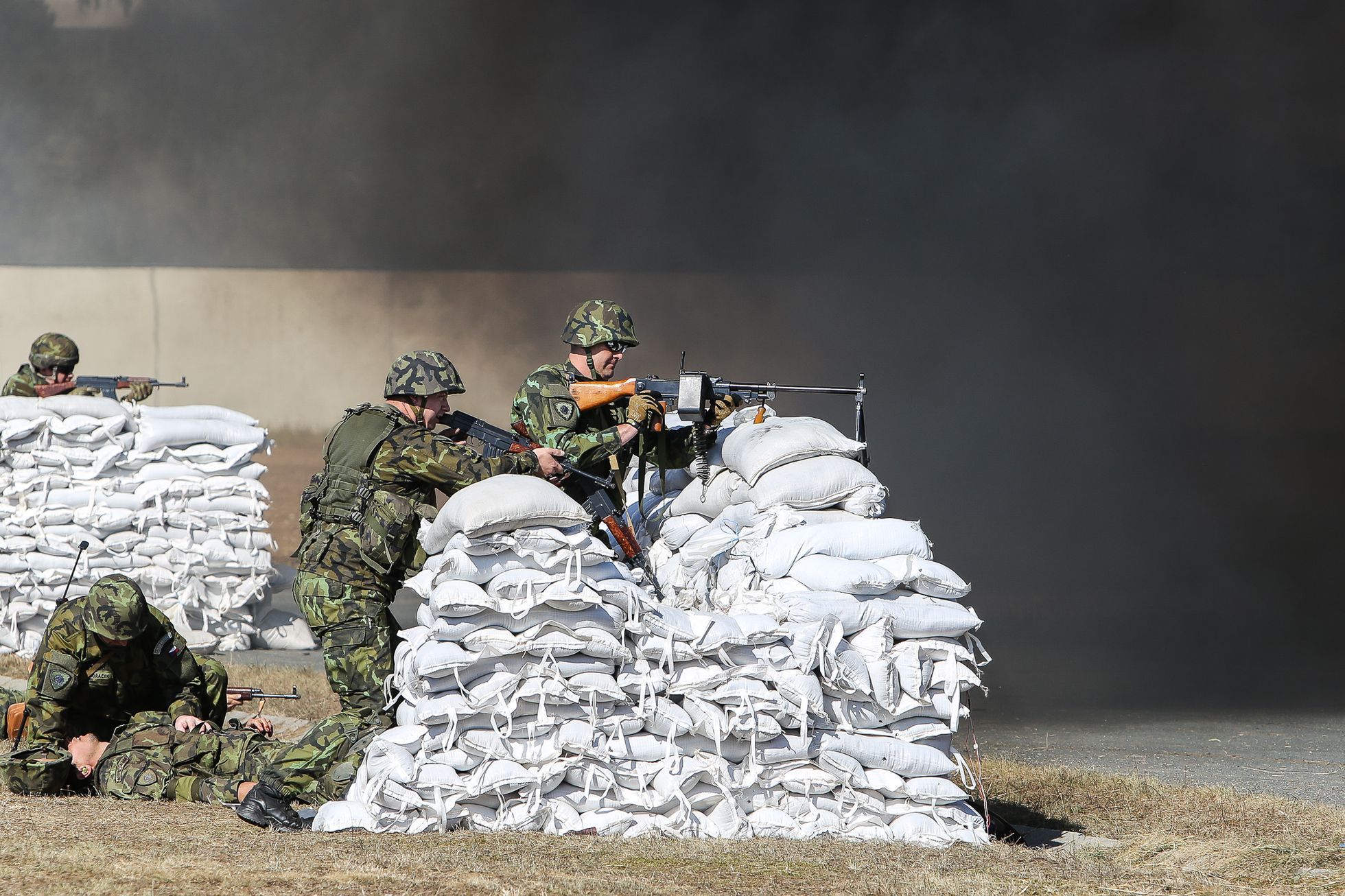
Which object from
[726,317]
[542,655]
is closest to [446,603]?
[542,655]

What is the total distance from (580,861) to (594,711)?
453 millimetres

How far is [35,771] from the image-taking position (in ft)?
14.7

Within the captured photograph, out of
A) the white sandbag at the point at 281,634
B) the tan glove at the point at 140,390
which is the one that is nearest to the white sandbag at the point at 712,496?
the white sandbag at the point at 281,634

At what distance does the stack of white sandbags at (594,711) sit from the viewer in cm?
381

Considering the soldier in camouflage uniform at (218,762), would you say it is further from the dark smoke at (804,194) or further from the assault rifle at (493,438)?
the dark smoke at (804,194)

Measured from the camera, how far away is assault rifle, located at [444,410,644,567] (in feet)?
15.6

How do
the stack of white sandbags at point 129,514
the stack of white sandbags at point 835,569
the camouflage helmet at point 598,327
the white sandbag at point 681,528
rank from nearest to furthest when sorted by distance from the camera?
the stack of white sandbags at point 835,569 → the camouflage helmet at point 598,327 → the white sandbag at point 681,528 → the stack of white sandbags at point 129,514

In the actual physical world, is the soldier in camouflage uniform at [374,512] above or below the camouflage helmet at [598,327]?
below

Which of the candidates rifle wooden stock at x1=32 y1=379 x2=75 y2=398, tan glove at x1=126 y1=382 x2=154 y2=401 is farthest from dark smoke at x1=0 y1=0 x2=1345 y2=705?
rifle wooden stock at x1=32 y1=379 x2=75 y2=398

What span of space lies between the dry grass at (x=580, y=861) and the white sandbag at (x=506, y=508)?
852 mm

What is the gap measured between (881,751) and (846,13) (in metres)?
10.4

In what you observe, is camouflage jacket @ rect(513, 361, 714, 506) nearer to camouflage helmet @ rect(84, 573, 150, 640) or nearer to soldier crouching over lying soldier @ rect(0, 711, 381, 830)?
soldier crouching over lying soldier @ rect(0, 711, 381, 830)

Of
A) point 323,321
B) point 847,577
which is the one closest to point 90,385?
point 323,321

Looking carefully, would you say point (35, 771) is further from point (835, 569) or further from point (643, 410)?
point (835, 569)
